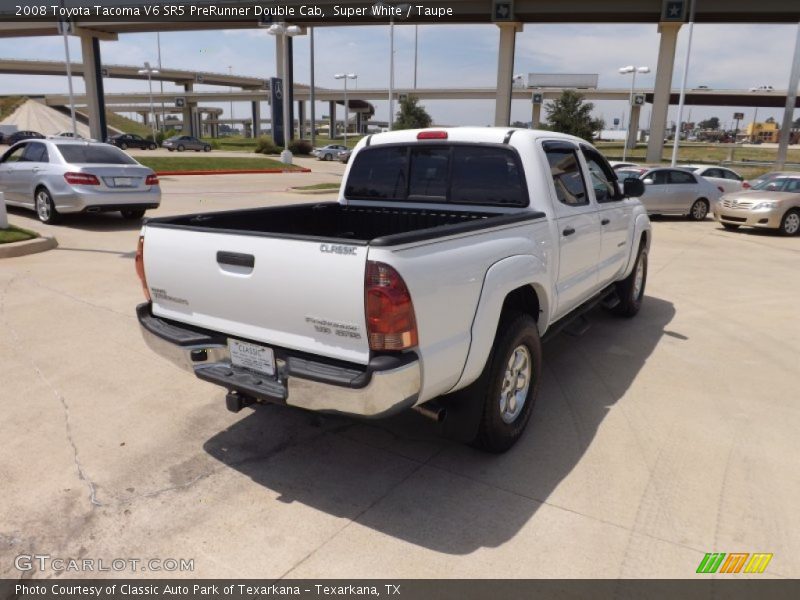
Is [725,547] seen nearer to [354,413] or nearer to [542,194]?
[354,413]

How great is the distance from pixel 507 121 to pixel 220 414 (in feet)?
138

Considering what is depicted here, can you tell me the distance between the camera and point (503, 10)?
134 feet

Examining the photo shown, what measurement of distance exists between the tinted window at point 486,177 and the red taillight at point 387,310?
1895 mm

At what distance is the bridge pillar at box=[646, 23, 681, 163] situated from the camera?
40969 mm

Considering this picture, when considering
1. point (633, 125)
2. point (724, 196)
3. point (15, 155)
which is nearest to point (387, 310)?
point (15, 155)

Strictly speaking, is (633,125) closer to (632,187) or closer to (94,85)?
(94,85)

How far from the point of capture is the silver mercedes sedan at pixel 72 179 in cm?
1076

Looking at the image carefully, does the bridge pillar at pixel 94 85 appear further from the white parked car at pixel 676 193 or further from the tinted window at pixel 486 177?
the tinted window at pixel 486 177

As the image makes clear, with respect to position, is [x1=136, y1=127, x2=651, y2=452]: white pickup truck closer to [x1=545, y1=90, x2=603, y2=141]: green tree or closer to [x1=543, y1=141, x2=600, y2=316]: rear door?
[x1=543, y1=141, x2=600, y2=316]: rear door

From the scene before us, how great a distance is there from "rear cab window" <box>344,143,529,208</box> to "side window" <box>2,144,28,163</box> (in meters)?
9.73

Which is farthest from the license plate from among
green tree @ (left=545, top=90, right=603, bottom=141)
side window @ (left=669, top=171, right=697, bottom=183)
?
green tree @ (left=545, top=90, right=603, bottom=141)

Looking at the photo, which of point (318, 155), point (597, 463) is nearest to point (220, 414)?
point (597, 463)

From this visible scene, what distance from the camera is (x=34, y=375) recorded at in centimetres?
486
